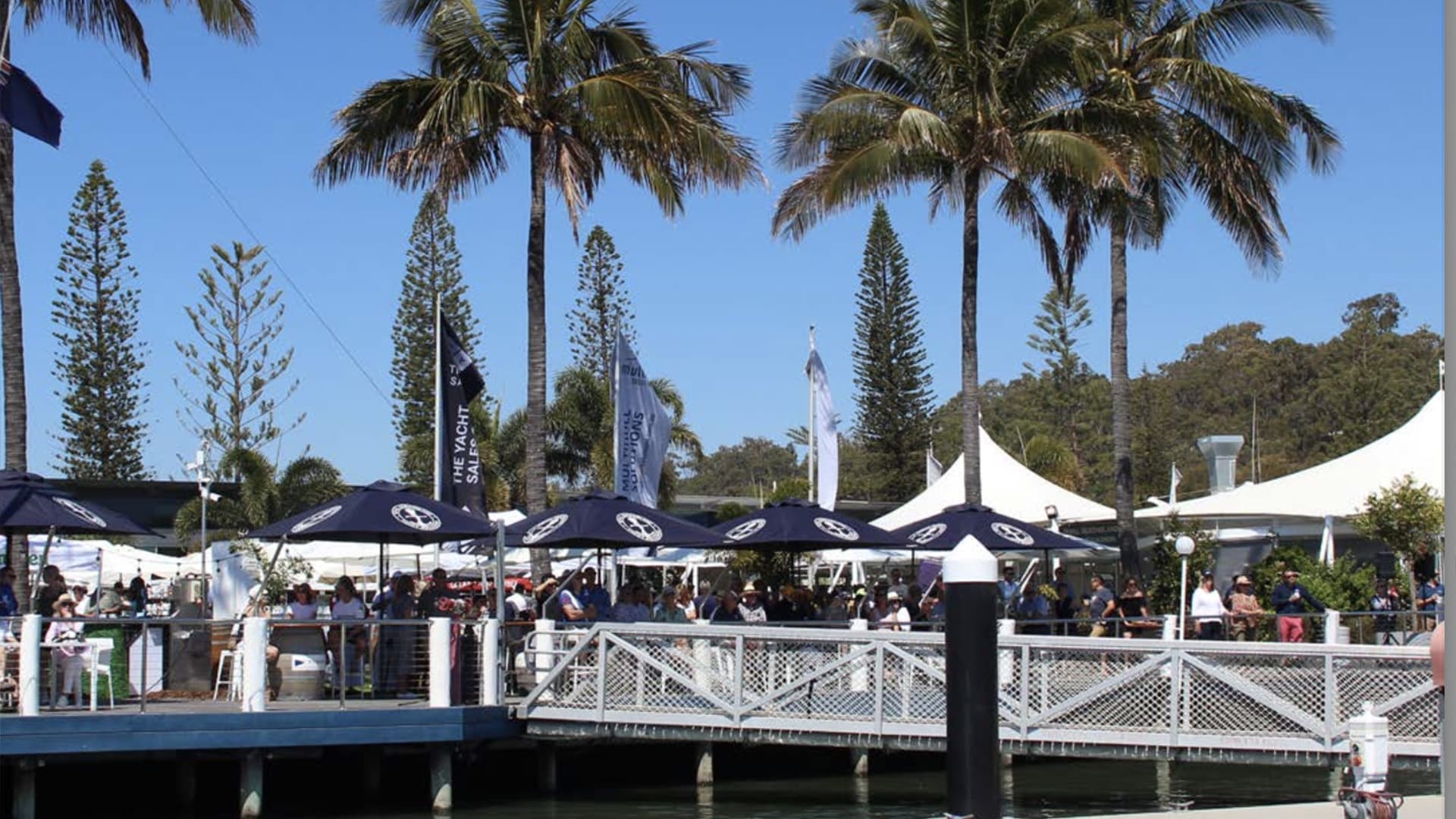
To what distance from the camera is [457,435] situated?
24156 millimetres

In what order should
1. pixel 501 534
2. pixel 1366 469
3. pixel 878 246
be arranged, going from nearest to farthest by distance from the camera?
pixel 501 534 < pixel 1366 469 < pixel 878 246

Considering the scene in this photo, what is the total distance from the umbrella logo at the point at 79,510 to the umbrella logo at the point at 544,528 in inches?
181

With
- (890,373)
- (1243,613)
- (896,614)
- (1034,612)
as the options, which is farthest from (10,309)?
(890,373)

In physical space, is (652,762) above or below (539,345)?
below

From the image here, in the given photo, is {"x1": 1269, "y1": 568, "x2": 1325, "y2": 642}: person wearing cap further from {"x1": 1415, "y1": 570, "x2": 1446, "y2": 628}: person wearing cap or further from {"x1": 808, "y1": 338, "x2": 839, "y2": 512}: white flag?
{"x1": 808, "y1": 338, "x2": 839, "y2": 512}: white flag

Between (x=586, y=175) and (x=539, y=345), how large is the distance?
99.0 inches

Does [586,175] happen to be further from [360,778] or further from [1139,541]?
[1139,541]

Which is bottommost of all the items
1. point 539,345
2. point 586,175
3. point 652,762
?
point 652,762

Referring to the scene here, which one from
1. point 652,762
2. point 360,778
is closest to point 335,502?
point 360,778

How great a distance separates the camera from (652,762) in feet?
72.6

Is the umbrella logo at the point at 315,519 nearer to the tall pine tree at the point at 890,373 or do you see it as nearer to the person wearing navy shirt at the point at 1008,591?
the person wearing navy shirt at the point at 1008,591

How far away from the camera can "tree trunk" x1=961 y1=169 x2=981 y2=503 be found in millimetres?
27922

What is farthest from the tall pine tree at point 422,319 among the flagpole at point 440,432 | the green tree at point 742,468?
the green tree at point 742,468

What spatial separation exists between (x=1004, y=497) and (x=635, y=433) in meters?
11.9
